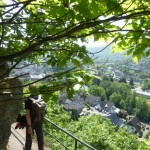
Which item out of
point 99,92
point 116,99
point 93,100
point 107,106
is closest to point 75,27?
point 107,106

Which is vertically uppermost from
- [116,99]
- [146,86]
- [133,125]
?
[133,125]

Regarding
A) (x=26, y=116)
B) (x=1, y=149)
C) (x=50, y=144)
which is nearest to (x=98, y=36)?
(x=26, y=116)

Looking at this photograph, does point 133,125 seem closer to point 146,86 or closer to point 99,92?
point 99,92

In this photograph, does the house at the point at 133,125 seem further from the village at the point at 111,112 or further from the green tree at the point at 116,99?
the green tree at the point at 116,99

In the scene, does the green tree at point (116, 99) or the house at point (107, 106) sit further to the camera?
the green tree at point (116, 99)

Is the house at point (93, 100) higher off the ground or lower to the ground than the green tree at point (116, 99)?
higher

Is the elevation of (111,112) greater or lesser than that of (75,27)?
lesser

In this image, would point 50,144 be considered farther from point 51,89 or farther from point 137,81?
point 137,81

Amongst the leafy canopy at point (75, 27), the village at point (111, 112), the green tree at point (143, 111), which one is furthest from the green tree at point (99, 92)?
the leafy canopy at point (75, 27)

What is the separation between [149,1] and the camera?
152 cm

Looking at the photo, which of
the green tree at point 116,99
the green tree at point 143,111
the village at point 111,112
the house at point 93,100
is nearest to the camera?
the village at point 111,112

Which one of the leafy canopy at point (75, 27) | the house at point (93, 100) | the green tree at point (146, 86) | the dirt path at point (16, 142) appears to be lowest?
the green tree at point (146, 86)

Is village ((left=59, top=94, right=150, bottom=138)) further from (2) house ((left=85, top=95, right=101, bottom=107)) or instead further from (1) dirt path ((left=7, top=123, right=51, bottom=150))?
(1) dirt path ((left=7, top=123, right=51, bottom=150))

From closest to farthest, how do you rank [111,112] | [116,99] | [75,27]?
[75,27], [111,112], [116,99]
